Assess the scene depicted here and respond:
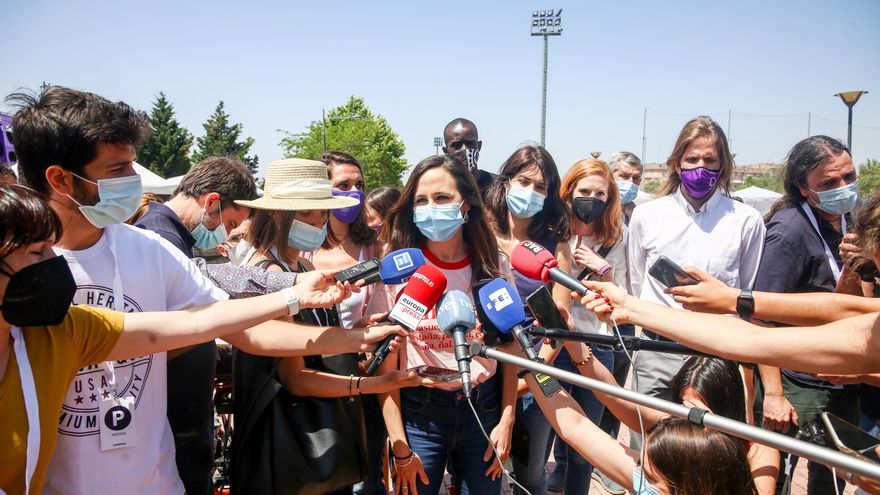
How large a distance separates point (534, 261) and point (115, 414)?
1.57m

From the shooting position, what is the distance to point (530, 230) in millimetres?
3688

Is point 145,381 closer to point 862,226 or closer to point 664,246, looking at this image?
point 862,226

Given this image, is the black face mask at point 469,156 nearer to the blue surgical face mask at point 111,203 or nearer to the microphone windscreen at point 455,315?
the microphone windscreen at point 455,315

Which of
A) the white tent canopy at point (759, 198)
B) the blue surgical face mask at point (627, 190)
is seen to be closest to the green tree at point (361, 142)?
the white tent canopy at point (759, 198)

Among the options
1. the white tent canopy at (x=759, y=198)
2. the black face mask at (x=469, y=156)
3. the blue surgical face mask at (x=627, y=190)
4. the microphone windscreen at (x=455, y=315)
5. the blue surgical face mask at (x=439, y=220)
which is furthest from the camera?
the white tent canopy at (x=759, y=198)

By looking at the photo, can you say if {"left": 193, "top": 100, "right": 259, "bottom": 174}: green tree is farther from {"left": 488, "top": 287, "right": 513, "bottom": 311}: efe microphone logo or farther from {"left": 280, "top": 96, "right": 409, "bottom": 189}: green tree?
{"left": 488, "top": 287, "right": 513, "bottom": 311}: efe microphone logo

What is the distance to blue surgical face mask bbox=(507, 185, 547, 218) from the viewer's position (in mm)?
3594

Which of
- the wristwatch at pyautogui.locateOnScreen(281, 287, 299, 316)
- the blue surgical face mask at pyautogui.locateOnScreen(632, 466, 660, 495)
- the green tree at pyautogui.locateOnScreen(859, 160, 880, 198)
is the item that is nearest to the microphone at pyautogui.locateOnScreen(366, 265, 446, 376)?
the wristwatch at pyautogui.locateOnScreen(281, 287, 299, 316)

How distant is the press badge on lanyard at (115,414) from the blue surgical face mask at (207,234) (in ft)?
6.24

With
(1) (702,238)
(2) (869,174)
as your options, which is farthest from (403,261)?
(2) (869,174)

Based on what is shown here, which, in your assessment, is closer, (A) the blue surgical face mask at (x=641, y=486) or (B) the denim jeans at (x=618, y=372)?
(A) the blue surgical face mask at (x=641, y=486)

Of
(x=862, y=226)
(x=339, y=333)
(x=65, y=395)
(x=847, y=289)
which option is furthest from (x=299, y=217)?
(x=847, y=289)

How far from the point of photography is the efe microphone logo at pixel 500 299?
202 cm

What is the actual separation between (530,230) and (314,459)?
1.99 metres
